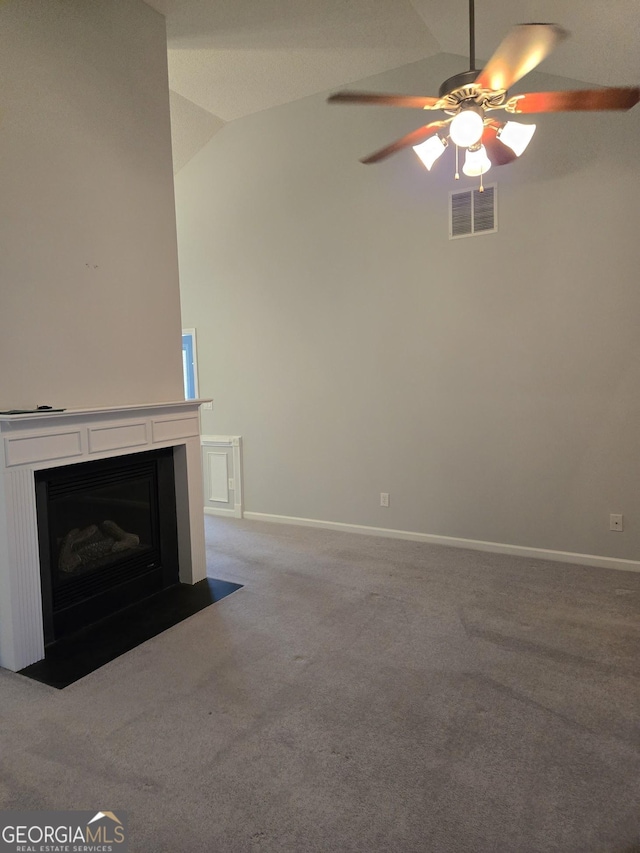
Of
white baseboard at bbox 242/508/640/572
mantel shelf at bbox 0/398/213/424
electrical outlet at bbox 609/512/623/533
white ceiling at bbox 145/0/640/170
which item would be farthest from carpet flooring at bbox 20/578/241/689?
white ceiling at bbox 145/0/640/170

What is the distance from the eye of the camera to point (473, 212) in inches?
157

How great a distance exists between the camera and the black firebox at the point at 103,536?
2824 millimetres

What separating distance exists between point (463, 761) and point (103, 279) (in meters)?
2.91

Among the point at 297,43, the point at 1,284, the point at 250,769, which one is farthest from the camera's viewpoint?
the point at 297,43

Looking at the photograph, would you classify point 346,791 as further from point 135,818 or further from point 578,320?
point 578,320

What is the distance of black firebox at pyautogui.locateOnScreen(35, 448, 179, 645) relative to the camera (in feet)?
9.27

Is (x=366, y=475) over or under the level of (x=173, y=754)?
over

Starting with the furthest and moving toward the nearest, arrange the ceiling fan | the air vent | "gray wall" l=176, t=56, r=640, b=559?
the air vent
"gray wall" l=176, t=56, r=640, b=559
the ceiling fan

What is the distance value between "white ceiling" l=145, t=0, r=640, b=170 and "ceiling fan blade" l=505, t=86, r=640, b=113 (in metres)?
0.89

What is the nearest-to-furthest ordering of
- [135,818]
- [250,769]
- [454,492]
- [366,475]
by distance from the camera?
[135,818], [250,769], [454,492], [366,475]

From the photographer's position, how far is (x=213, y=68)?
395 centimetres

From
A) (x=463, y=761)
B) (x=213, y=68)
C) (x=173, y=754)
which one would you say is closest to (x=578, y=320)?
(x=463, y=761)

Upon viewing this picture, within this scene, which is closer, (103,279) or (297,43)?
(103,279)

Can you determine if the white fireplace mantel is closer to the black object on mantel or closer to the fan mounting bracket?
the black object on mantel
